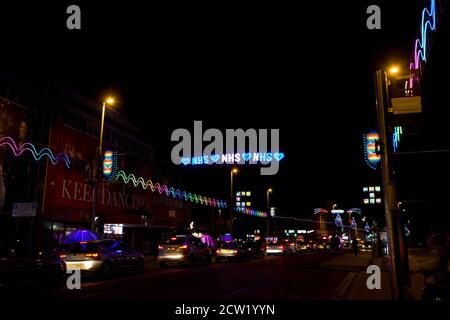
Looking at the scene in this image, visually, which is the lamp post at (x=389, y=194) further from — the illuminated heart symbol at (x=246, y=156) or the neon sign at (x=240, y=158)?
the illuminated heart symbol at (x=246, y=156)

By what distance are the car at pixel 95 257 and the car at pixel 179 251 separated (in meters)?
5.44

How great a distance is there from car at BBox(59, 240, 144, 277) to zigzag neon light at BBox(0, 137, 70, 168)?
8511 mm

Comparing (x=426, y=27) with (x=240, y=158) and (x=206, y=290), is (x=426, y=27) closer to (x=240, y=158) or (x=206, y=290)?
(x=206, y=290)

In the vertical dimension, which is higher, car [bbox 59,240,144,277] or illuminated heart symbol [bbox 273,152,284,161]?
illuminated heart symbol [bbox 273,152,284,161]

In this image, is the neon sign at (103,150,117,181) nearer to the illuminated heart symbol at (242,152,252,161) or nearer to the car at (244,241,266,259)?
the car at (244,241,266,259)

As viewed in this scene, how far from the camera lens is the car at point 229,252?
31.8 meters

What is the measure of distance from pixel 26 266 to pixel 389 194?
36.5 ft

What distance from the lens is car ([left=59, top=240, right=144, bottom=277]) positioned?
17.6 m

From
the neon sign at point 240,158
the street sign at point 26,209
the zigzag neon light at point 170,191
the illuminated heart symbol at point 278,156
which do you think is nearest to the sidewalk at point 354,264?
the street sign at point 26,209

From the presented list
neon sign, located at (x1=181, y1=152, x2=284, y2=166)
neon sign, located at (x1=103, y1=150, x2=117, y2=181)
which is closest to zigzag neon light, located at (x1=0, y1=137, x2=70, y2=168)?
neon sign, located at (x1=103, y1=150, x2=117, y2=181)

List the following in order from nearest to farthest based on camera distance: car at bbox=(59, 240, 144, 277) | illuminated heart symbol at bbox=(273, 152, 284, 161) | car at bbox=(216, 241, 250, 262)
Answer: car at bbox=(59, 240, 144, 277) → car at bbox=(216, 241, 250, 262) → illuminated heart symbol at bbox=(273, 152, 284, 161)

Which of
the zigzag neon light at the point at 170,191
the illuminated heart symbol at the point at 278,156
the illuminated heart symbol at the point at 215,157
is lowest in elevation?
the zigzag neon light at the point at 170,191

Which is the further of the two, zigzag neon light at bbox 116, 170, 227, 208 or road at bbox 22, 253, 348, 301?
zigzag neon light at bbox 116, 170, 227, 208
